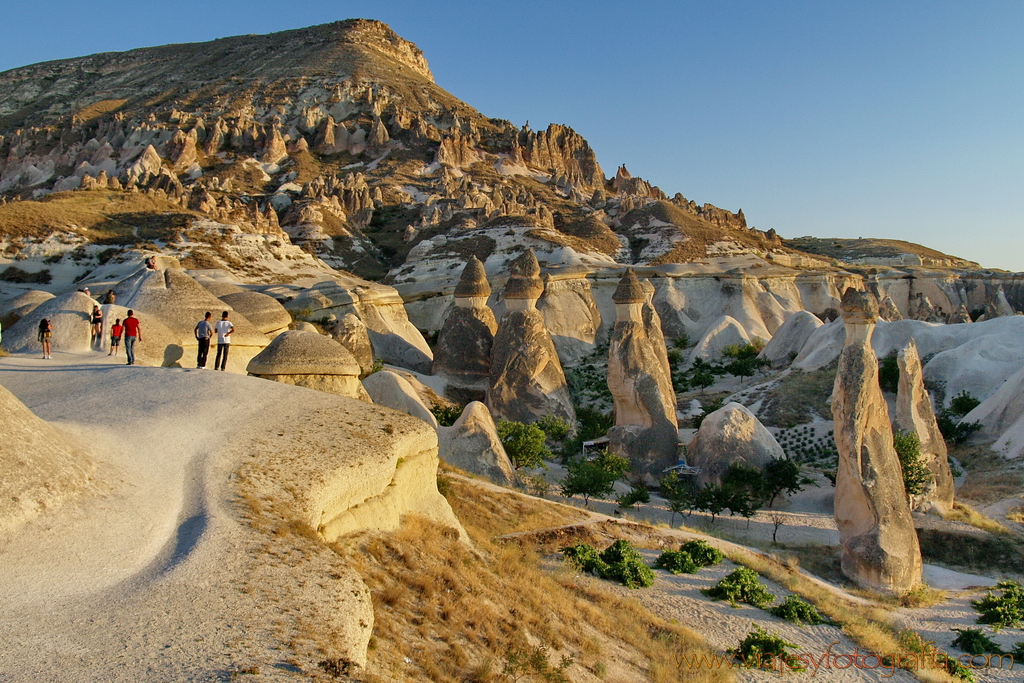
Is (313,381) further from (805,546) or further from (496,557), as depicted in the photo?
(805,546)

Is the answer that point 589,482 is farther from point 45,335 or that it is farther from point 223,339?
point 45,335

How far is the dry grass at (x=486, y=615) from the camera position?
5.05 metres

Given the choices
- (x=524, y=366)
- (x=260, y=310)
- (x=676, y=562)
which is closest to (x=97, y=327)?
(x=260, y=310)

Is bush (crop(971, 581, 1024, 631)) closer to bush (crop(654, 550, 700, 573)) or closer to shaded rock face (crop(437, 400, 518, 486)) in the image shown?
bush (crop(654, 550, 700, 573))

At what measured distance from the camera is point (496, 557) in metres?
7.83

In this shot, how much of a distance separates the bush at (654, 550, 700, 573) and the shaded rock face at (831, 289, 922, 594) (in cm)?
359

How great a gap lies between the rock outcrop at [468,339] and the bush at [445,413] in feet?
8.60

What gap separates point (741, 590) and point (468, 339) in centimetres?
1442

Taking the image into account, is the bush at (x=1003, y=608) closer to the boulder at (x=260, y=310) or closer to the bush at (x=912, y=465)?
the bush at (x=912, y=465)

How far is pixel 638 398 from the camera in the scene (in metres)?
18.3

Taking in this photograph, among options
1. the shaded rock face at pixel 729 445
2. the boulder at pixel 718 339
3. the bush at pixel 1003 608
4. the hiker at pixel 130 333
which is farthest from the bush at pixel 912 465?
the boulder at pixel 718 339

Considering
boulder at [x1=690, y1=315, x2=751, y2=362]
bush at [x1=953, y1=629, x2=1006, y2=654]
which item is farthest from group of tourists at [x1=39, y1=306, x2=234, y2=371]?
boulder at [x1=690, y1=315, x2=751, y2=362]

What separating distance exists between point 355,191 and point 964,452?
4292 cm

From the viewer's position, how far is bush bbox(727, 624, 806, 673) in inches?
295
